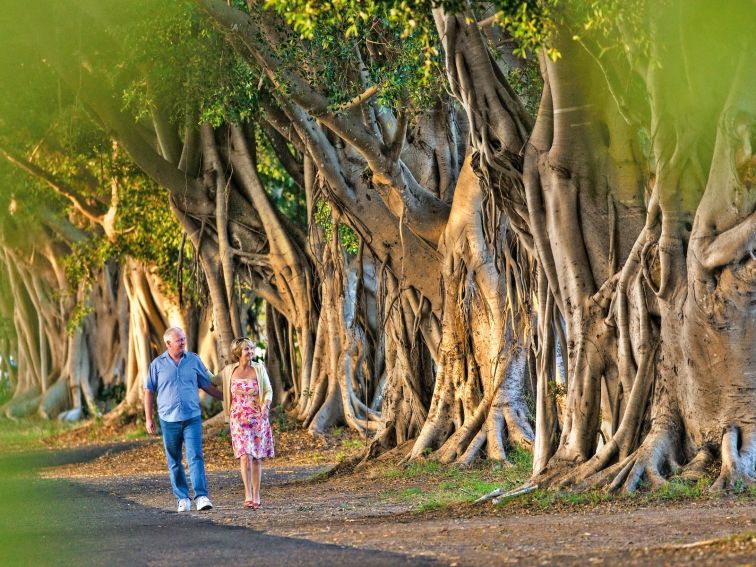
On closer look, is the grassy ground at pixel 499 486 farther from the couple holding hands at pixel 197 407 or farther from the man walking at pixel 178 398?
the man walking at pixel 178 398

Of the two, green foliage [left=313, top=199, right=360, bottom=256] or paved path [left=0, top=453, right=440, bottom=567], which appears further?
green foliage [left=313, top=199, right=360, bottom=256]

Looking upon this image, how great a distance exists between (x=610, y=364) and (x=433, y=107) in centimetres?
585

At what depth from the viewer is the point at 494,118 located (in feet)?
36.8

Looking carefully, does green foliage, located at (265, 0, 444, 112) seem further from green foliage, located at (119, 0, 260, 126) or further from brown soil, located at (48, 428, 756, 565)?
brown soil, located at (48, 428, 756, 565)

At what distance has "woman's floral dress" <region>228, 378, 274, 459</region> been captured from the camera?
11.1m

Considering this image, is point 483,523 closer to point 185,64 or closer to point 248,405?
point 248,405

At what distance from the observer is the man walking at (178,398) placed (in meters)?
10.8

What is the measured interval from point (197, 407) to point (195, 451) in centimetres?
40

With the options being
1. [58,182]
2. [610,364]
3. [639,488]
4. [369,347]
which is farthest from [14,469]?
[58,182]

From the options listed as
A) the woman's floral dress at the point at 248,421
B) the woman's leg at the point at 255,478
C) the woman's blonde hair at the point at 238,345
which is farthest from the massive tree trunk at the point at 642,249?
the woman's blonde hair at the point at 238,345

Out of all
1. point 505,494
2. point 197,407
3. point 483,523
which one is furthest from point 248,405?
point 483,523

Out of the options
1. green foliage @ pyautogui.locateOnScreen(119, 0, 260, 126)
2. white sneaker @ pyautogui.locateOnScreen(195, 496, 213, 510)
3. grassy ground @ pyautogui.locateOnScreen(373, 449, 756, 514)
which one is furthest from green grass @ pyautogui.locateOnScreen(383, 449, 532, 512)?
green foliage @ pyautogui.locateOnScreen(119, 0, 260, 126)

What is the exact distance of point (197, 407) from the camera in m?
11.0

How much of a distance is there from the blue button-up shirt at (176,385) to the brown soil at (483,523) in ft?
2.85
